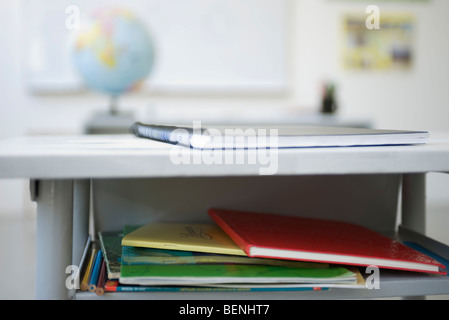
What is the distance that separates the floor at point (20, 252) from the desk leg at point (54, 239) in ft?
2.27

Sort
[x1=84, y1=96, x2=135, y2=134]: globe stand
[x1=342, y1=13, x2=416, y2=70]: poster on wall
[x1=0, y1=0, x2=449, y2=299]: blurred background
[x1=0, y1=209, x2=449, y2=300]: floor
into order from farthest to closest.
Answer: [x1=342, y1=13, x2=416, y2=70]: poster on wall → [x1=0, y1=0, x2=449, y2=299]: blurred background → [x1=84, y1=96, x2=135, y2=134]: globe stand → [x1=0, y1=209, x2=449, y2=300]: floor

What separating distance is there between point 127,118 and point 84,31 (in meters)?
0.37

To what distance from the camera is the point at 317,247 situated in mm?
611

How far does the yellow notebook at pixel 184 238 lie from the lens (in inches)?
24.2

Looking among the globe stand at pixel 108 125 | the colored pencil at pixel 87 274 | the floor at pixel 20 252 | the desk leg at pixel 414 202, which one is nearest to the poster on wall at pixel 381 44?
the floor at pixel 20 252

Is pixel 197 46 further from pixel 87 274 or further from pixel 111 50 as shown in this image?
pixel 87 274

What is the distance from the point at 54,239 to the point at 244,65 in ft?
9.27

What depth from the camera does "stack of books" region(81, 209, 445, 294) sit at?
0.57m

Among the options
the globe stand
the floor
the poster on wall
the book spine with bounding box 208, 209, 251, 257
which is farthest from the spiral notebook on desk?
the poster on wall

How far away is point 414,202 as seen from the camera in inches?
35.6

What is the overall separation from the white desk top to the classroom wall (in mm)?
2658

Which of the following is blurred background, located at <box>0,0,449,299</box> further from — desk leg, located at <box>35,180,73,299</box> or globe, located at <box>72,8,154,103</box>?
desk leg, located at <box>35,180,73,299</box>

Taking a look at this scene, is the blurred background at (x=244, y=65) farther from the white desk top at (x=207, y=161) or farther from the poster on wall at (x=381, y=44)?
the white desk top at (x=207, y=161)

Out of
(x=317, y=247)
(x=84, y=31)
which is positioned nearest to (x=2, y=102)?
(x=84, y=31)
